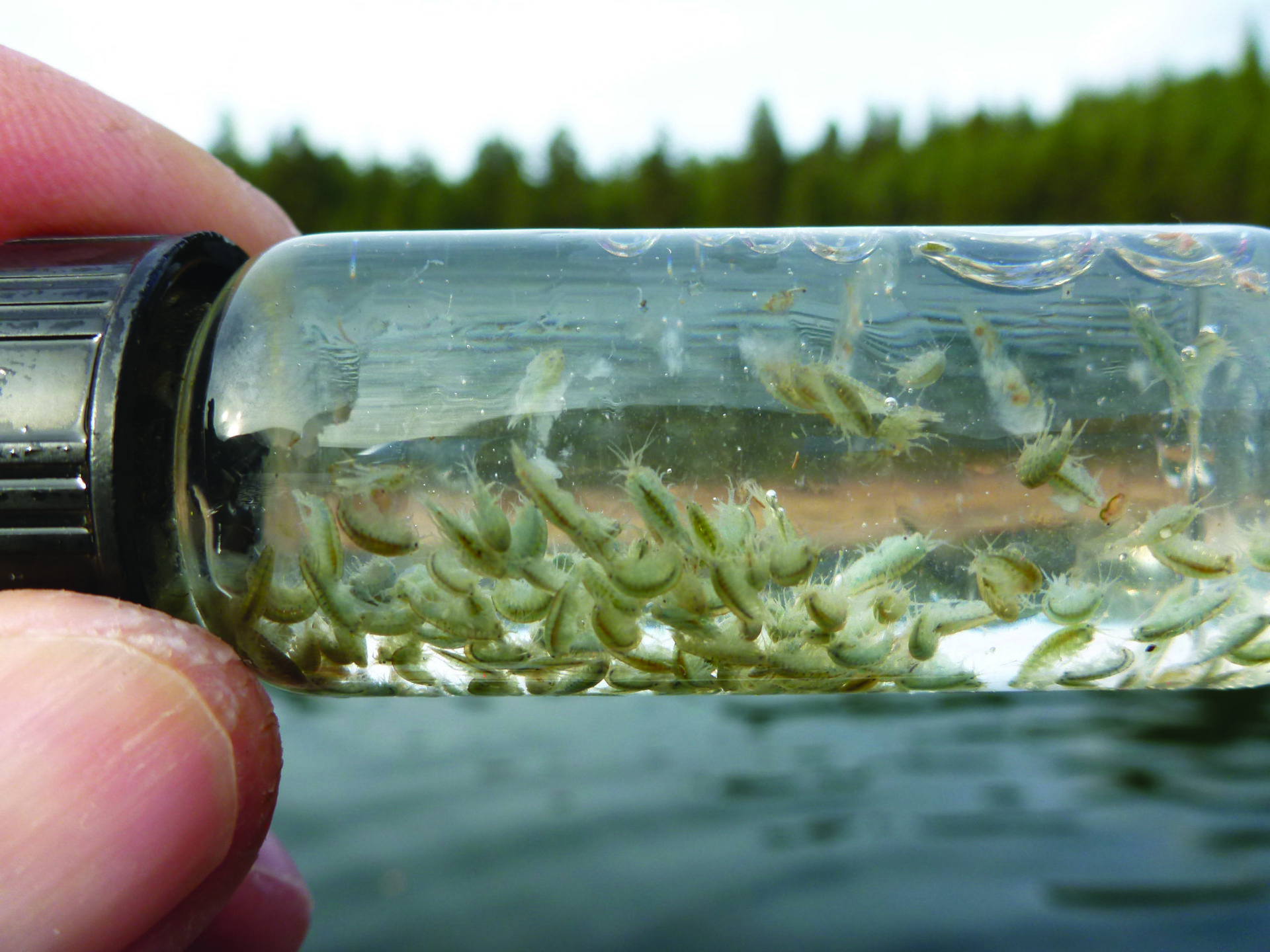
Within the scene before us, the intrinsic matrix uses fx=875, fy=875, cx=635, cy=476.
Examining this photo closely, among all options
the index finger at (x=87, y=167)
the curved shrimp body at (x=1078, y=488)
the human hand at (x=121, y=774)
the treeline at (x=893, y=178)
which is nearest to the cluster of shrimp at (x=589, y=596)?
the human hand at (x=121, y=774)

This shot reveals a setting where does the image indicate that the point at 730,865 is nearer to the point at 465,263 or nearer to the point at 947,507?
the point at 947,507

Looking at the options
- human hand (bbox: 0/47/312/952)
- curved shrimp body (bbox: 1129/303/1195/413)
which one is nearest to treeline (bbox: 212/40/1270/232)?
curved shrimp body (bbox: 1129/303/1195/413)

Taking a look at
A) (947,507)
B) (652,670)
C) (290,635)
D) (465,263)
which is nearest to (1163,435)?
(947,507)

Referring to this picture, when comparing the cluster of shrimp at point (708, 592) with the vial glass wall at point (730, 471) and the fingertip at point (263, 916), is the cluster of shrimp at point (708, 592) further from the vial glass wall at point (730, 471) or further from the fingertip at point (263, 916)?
the fingertip at point (263, 916)

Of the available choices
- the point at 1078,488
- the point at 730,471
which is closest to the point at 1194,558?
the point at 1078,488

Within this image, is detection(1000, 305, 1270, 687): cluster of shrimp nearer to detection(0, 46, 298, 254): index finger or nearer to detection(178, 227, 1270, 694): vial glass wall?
detection(178, 227, 1270, 694): vial glass wall

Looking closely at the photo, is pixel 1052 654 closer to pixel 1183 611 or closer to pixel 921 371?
pixel 1183 611
